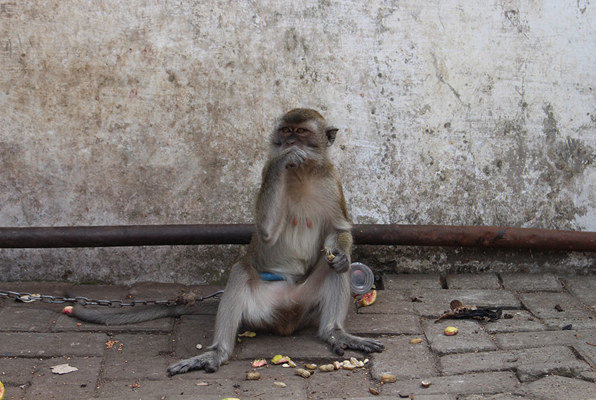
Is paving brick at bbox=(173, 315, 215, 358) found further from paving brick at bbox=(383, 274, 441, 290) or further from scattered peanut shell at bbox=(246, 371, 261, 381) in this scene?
paving brick at bbox=(383, 274, 441, 290)

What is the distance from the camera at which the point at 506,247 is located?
4570mm

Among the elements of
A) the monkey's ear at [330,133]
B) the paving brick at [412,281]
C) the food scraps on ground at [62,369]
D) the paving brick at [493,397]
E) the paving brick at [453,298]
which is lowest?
the paving brick at [412,281]

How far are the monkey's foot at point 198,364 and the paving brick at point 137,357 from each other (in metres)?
0.06

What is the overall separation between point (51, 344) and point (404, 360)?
1.83m

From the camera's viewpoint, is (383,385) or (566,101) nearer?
(383,385)

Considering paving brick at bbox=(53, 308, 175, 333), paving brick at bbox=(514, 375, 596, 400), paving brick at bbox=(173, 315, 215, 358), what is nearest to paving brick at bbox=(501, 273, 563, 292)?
paving brick at bbox=(514, 375, 596, 400)

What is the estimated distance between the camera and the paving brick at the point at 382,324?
3.89 m

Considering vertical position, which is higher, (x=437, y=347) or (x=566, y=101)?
(x=566, y=101)

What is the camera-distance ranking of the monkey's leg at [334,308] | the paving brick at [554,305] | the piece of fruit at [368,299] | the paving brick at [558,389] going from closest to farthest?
the paving brick at [558,389] < the monkey's leg at [334,308] < the paving brick at [554,305] < the piece of fruit at [368,299]

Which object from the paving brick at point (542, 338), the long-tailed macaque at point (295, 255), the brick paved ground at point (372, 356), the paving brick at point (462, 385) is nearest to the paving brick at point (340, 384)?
the brick paved ground at point (372, 356)

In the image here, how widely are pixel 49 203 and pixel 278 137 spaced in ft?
5.66

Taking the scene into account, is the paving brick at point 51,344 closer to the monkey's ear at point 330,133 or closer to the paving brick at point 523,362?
the monkey's ear at point 330,133

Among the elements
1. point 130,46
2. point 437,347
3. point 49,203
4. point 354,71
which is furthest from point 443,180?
point 49,203

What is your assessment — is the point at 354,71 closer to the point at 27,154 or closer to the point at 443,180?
the point at 443,180
